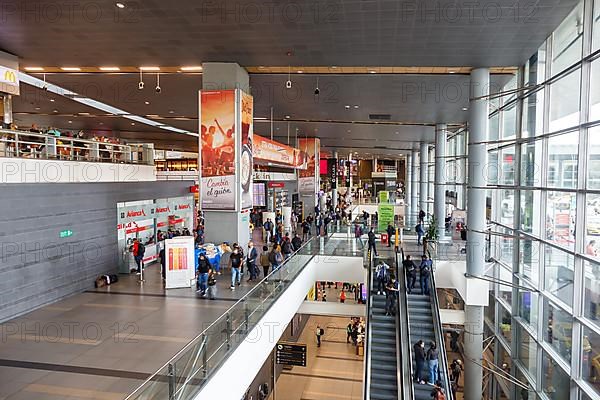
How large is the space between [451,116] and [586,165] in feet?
43.3

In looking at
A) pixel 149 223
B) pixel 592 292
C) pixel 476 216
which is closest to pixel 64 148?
pixel 149 223

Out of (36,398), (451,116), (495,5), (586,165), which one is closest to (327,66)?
(495,5)

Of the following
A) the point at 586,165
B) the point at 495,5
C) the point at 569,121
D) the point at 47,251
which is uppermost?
the point at 495,5

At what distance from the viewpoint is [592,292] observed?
7.21 meters

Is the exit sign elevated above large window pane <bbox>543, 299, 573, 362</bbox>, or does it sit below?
above

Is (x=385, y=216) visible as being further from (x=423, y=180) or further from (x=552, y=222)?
(x=423, y=180)

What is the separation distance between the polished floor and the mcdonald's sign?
508 inches

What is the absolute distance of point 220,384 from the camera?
19.3 feet

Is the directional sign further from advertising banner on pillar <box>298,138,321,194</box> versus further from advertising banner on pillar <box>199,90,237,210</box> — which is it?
advertising banner on pillar <box>298,138,321,194</box>

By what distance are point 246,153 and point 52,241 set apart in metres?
4.78

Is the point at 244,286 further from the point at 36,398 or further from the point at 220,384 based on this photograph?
the point at 36,398

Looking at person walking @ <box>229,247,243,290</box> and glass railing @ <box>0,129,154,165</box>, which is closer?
glass railing @ <box>0,129,154,165</box>

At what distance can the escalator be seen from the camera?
381 inches

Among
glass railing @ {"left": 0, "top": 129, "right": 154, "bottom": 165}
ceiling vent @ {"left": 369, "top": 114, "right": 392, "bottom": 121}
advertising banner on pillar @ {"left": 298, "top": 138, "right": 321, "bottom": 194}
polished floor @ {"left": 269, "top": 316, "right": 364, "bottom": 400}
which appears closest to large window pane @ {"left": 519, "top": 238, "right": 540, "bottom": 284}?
polished floor @ {"left": 269, "top": 316, "right": 364, "bottom": 400}
